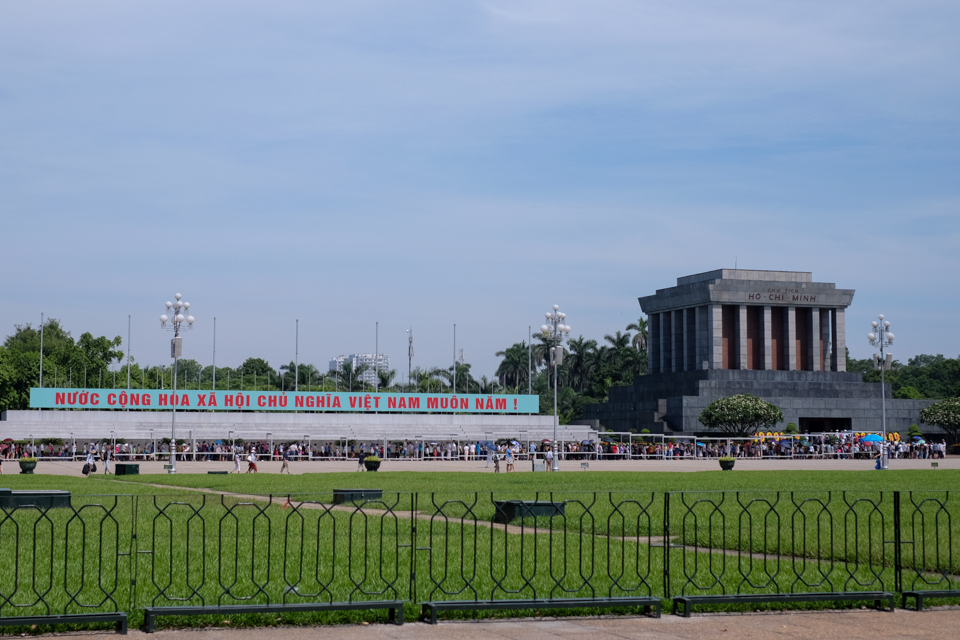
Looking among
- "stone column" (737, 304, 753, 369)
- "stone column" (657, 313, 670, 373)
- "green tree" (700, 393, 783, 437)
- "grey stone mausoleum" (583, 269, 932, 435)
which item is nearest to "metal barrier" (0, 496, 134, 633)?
"green tree" (700, 393, 783, 437)

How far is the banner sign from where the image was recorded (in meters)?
67.4

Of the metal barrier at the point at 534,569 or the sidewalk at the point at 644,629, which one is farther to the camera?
the metal barrier at the point at 534,569

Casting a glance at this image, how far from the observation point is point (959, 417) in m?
76.6

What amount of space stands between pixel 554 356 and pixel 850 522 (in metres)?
29.4

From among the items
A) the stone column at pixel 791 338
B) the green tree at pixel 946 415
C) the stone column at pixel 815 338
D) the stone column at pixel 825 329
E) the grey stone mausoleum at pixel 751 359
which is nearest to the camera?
the green tree at pixel 946 415

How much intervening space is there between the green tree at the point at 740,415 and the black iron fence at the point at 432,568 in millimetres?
61465

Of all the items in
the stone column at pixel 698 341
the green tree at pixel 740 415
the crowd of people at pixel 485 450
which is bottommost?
the crowd of people at pixel 485 450

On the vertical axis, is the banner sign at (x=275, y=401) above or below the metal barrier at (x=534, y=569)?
above

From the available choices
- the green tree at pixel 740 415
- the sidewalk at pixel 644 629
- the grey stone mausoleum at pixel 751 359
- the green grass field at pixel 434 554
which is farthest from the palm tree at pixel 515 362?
the sidewalk at pixel 644 629

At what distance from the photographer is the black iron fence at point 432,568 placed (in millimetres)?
9492

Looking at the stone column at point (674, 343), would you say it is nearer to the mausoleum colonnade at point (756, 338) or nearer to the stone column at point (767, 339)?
the mausoleum colonnade at point (756, 338)

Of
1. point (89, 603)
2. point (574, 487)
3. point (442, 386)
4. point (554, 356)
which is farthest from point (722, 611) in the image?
point (442, 386)

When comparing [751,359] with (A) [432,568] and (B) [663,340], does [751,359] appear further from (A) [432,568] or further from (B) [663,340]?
(A) [432,568]

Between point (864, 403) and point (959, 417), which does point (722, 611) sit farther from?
point (864, 403)
